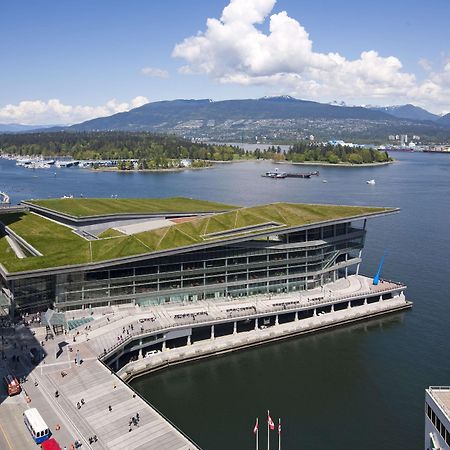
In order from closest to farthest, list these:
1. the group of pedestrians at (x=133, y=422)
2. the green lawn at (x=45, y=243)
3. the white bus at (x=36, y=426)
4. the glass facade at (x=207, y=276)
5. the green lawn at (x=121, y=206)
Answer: the white bus at (x=36, y=426)
the group of pedestrians at (x=133, y=422)
the green lawn at (x=45, y=243)
the glass facade at (x=207, y=276)
the green lawn at (x=121, y=206)

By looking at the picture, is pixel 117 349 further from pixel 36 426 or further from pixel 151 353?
pixel 36 426

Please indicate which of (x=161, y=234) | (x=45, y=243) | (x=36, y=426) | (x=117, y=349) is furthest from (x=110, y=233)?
(x=36, y=426)

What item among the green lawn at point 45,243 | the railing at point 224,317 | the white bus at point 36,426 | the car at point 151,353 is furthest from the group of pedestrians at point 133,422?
the green lawn at point 45,243

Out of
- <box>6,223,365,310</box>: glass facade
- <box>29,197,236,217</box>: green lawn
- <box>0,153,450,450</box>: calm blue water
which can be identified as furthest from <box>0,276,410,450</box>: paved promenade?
<box>29,197,236,217</box>: green lawn

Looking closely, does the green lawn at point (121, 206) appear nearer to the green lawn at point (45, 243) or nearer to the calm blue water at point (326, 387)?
the green lawn at point (45, 243)

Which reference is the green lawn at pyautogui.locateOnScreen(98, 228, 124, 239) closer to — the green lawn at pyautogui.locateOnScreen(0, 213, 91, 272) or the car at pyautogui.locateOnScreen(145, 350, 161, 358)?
the green lawn at pyautogui.locateOnScreen(0, 213, 91, 272)

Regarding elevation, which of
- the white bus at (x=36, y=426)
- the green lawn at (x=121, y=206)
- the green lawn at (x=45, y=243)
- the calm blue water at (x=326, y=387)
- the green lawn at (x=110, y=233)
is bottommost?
the calm blue water at (x=326, y=387)

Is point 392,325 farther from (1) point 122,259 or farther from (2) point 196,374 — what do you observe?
(1) point 122,259

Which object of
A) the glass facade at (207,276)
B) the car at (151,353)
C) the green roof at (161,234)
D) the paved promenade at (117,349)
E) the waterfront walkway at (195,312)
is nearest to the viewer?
the paved promenade at (117,349)
